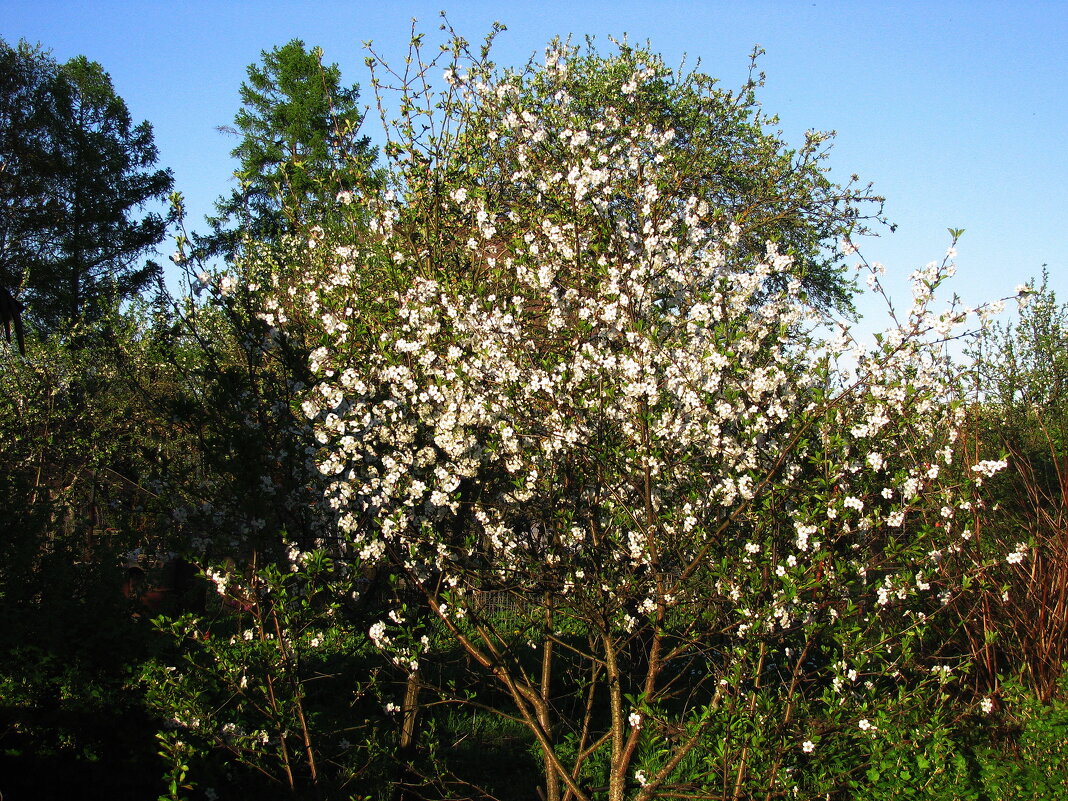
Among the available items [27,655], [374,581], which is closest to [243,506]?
[374,581]

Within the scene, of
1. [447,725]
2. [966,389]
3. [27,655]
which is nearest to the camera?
[966,389]

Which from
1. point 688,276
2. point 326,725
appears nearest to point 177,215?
point 688,276

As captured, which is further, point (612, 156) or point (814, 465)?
point (612, 156)

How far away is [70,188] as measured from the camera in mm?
25531

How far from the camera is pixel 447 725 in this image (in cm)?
766

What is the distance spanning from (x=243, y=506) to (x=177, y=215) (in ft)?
6.77

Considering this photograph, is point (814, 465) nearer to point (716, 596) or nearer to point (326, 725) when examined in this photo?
point (716, 596)

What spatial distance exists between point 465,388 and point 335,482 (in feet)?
3.33

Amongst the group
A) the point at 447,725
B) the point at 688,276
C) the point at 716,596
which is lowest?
the point at 447,725

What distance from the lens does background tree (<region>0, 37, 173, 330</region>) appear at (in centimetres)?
2406

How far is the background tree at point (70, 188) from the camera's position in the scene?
947 inches

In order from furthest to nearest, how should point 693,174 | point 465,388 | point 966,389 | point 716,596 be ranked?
point 693,174 → point 465,388 → point 966,389 → point 716,596

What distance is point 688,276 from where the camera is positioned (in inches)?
197

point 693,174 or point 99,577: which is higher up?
point 693,174
